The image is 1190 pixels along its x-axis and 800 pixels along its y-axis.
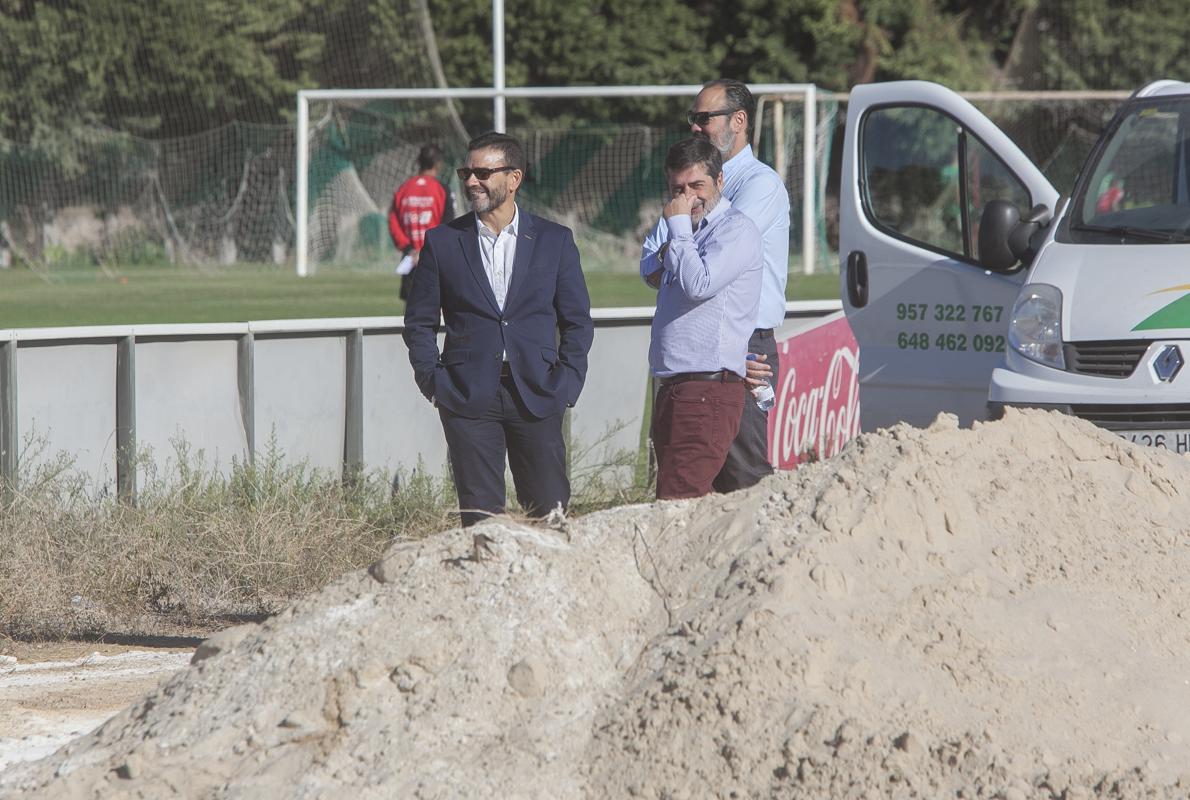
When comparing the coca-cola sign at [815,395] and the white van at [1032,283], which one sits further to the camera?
the coca-cola sign at [815,395]

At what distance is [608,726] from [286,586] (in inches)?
128

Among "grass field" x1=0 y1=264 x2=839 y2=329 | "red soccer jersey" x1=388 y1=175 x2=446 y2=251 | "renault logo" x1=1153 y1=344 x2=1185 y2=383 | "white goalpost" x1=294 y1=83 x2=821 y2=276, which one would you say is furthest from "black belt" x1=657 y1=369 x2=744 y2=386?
"white goalpost" x1=294 y1=83 x2=821 y2=276

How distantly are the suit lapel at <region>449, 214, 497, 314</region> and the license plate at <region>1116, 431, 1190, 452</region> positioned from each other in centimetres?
281

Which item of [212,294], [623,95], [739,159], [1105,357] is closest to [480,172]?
[739,159]

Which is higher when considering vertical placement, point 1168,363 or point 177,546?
point 1168,363

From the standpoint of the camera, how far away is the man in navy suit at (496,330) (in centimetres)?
619

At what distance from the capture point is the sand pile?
4.12 meters

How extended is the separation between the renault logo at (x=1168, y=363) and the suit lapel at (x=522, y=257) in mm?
2750

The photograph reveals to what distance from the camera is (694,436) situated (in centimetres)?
593

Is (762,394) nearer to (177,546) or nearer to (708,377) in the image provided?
(708,377)

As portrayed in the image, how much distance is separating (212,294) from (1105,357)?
18.1 metres

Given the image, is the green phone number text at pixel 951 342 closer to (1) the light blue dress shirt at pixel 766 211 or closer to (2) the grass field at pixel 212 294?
(1) the light blue dress shirt at pixel 766 211

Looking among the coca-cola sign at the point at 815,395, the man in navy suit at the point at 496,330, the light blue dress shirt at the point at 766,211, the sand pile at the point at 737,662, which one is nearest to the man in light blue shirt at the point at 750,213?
the light blue dress shirt at the point at 766,211

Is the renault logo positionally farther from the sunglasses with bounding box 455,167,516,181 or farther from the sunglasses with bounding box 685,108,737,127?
the sunglasses with bounding box 455,167,516,181
